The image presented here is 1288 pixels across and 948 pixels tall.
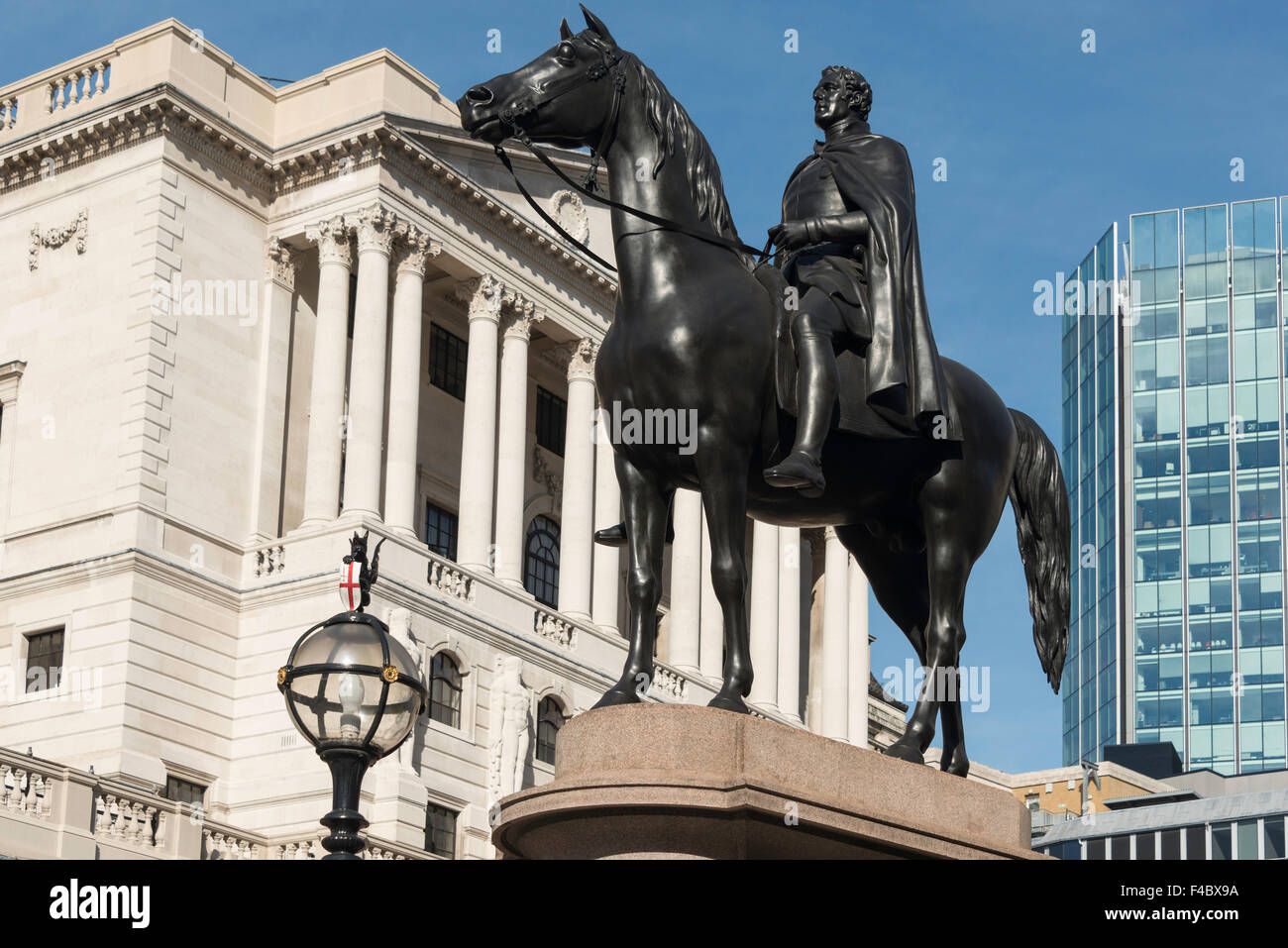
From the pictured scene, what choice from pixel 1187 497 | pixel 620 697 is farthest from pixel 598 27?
pixel 1187 497

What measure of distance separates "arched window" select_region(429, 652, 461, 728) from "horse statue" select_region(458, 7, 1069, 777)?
3831 cm

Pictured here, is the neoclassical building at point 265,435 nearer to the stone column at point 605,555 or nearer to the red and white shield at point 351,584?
the stone column at point 605,555

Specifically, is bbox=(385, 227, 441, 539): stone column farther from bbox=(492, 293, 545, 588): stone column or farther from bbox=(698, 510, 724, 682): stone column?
bbox=(698, 510, 724, 682): stone column

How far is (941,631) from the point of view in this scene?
49.6 ft

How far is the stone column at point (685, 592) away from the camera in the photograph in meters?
63.5

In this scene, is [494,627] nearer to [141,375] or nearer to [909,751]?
[141,375]

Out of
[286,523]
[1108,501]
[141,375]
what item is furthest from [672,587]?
[1108,501]

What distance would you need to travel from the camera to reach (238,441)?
55.0 metres

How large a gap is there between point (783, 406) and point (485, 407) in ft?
147

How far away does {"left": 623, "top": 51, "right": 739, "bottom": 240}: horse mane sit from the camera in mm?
14734

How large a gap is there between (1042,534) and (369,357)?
40427 mm

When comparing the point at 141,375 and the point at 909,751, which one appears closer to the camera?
the point at 909,751

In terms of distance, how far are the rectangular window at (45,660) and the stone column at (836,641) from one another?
2792cm

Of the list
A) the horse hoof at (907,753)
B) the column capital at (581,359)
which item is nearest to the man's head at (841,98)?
the horse hoof at (907,753)
